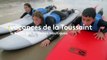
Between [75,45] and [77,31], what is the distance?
38 cm

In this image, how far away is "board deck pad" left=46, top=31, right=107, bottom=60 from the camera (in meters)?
1.61

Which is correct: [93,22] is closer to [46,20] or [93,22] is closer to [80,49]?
[80,49]

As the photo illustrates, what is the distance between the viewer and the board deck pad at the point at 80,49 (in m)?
1.61

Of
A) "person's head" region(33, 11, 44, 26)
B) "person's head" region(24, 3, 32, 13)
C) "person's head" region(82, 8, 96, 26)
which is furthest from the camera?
"person's head" region(24, 3, 32, 13)

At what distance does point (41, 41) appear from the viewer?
2547 mm

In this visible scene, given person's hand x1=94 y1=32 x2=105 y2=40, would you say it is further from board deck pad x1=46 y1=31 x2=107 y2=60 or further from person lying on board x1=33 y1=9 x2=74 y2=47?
person lying on board x1=33 y1=9 x2=74 y2=47

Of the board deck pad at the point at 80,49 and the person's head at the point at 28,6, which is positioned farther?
the person's head at the point at 28,6

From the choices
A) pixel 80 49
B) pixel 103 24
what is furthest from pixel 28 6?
pixel 80 49

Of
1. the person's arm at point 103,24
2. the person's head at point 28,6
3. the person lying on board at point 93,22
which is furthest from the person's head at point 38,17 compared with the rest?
the person's head at point 28,6

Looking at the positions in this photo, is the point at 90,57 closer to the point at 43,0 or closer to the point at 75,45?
the point at 75,45

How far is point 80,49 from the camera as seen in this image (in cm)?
173

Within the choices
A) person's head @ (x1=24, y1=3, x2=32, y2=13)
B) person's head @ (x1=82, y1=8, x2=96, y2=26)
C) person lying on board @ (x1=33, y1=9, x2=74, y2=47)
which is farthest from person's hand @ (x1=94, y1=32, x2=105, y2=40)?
person's head @ (x1=24, y1=3, x2=32, y2=13)

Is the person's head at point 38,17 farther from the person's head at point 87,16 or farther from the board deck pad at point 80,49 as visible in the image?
the person's head at point 87,16

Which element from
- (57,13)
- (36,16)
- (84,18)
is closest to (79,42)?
(84,18)
